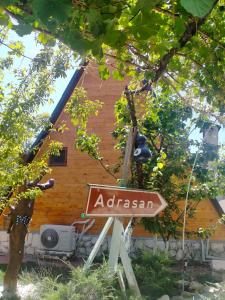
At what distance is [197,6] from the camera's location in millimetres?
1445

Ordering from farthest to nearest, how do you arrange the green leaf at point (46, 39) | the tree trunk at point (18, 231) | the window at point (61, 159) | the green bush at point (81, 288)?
the window at point (61, 159)
the tree trunk at point (18, 231)
the green bush at point (81, 288)
the green leaf at point (46, 39)

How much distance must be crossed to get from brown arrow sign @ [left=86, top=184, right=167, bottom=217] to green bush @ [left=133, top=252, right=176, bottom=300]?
260cm

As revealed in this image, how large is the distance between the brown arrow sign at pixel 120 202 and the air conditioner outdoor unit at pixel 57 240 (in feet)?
26.1

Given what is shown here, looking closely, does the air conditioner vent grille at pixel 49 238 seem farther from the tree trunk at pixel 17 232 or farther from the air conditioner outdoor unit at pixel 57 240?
the tree trunk at pixel 17 232

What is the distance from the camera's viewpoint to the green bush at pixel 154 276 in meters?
7.19

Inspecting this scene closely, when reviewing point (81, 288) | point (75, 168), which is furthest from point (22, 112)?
point (75, 168)

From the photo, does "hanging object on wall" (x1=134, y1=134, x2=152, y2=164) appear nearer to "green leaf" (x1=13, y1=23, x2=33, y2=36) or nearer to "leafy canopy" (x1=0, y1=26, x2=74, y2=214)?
"leafy canopy" (x1=0, y1=26, x2=74, y2=214)

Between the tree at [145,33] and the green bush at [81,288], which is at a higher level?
the tree at [145,33]

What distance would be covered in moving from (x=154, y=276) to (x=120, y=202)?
3408 mm

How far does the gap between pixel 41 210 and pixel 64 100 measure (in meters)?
3.50

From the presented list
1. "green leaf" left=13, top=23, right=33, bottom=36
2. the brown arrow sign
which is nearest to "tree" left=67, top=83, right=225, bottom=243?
the brown arrow sign

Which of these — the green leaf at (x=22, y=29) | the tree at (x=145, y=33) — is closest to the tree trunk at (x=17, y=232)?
the tree at (x=145, y=33)

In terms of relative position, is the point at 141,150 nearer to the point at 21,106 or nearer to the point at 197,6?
the point at 21,106

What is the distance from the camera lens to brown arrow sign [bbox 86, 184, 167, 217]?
444 cm
